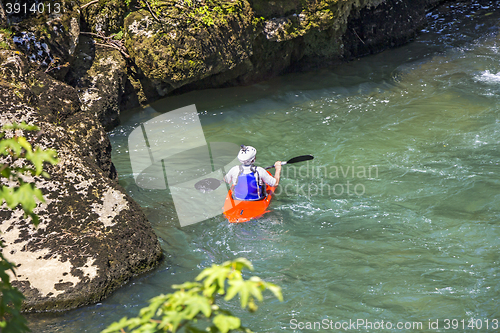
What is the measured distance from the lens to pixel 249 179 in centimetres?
503

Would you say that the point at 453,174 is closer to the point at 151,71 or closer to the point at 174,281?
the point at 174,281

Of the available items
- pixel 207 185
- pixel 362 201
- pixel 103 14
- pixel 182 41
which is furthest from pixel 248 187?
pixel 103 14

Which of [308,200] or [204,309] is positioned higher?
[204,309]

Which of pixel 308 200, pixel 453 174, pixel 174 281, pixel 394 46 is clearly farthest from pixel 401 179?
pixel 394 46

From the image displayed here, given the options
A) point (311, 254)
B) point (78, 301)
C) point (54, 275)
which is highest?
point (54, 275)

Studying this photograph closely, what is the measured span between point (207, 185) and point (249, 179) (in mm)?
903

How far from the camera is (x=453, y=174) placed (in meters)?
5.39

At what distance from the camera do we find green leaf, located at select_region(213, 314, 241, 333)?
56.2 inches

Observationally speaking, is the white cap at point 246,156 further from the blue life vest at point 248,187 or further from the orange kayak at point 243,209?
the orange kayak at point 243,209

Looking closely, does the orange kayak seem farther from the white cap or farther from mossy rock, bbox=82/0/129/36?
mossy rock, bbox=82/0/129/36

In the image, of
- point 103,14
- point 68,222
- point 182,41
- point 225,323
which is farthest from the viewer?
point 103,14

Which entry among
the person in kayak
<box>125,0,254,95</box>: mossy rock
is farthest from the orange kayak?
<box>125,0,254,95</box>: mossy rock

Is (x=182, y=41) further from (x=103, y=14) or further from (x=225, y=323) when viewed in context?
(x=225, y=323)

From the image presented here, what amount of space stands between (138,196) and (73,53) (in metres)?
3.19
